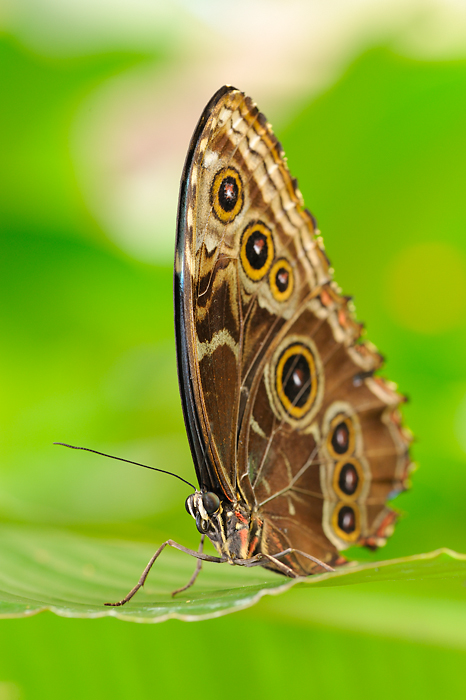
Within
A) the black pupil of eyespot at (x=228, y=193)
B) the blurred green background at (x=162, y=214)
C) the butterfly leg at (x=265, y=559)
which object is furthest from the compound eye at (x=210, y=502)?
the blurred green background at (x=162, y=214)

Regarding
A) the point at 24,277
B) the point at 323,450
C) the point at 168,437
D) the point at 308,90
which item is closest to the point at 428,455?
the point at 323,450

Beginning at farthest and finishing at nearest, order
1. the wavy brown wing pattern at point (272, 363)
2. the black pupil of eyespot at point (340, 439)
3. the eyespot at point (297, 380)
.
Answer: the black pupil of eyespot at point (340, 439)
the eyespot at point (297, 380)
the wavy brown wing pattern at point (272, 363)

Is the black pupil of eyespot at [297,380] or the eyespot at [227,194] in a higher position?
the eyespot at [227,194]

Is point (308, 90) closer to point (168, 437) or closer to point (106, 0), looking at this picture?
point (106, 0)

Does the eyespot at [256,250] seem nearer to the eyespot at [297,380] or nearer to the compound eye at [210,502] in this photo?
the eyespot at [297,380]

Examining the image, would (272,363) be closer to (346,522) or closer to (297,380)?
(297,380)

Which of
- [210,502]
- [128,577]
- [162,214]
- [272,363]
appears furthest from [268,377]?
[162,214]
